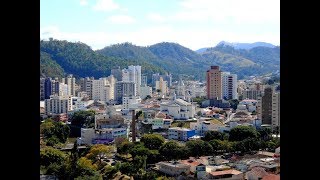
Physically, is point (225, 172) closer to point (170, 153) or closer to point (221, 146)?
point (170, 153)

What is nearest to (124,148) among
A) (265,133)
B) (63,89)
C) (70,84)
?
(265,133)

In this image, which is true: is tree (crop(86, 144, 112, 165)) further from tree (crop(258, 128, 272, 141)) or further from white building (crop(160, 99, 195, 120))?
white building (crop(160, 99, 195, 120))

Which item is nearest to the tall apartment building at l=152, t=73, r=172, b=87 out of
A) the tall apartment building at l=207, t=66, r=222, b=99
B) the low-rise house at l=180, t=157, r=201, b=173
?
the tall apartment building at l=207, t=66, r=222, b=99

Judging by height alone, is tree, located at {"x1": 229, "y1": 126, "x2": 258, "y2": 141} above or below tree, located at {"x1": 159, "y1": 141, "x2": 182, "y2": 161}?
above

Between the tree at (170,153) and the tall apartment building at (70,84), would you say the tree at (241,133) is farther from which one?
the tall apartment building at (70,84)
